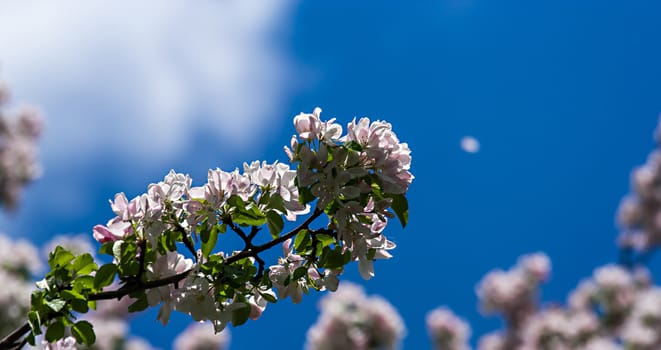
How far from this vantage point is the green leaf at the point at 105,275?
4.69 ft

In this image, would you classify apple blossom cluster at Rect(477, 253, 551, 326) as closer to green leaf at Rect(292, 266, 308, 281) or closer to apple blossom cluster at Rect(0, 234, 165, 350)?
apple blossom cluster at Rect(0, 234, 165, 350)

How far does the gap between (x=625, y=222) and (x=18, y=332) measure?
14.6 m

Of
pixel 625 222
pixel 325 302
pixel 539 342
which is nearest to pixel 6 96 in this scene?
pixel 325 302

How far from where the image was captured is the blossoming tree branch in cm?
138

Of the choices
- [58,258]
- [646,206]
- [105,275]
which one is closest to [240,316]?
[105,275]

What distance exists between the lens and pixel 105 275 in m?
1.44

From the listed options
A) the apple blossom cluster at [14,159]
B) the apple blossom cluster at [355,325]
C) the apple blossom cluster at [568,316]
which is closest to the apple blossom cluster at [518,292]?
the apple blossom cluster at [568,316]

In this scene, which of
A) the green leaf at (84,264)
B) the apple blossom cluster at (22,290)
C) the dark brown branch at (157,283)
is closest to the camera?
the dark brown branch at (157,283)

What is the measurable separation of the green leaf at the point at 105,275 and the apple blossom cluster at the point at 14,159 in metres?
8.67

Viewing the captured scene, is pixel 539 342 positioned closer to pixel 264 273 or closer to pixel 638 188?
pixel 638 188

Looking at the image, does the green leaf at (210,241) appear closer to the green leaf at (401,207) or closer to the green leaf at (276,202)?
the green leaf at (276,202)

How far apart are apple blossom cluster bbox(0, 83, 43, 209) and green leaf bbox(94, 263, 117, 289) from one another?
28.4ft

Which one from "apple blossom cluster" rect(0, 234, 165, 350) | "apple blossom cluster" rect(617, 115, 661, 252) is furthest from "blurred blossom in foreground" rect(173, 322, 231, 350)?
"apple blossom cluster" rect(617, 115, 661, 252)

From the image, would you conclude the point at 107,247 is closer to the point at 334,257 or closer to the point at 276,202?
the point at 276,202
